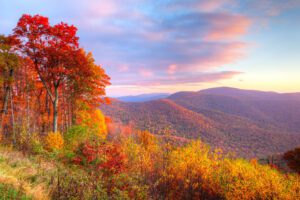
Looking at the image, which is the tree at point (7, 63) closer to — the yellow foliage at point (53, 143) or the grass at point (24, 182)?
the yellow foliage at point (53, 143)

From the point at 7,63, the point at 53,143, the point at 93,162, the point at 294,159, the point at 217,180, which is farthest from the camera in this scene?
the point at 294,159

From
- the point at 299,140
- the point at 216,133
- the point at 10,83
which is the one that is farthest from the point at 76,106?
the point at 299,140

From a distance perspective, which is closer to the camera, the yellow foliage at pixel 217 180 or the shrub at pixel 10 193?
the shrub at pixel 10 193

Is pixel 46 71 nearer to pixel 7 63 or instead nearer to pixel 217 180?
pixel 7 63

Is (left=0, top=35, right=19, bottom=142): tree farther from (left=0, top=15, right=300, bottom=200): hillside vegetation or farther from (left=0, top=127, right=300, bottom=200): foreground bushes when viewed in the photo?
(left=0, top=127, right=300, bottom=200): foreground bushes

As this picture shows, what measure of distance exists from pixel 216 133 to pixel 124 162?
113031 millimetres

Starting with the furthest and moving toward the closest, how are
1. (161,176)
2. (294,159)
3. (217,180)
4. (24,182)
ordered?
1. (294,159)
2. (161,176)
3. (217,180)
4. (24,182)

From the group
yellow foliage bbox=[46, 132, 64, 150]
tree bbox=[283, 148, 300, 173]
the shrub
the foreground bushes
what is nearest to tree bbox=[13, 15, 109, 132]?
yellow foliage bbox=[46, 132, 64, 150]

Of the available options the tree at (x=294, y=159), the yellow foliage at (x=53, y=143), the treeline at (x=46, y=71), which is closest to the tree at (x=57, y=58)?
the treeline at (x=46, y=71)

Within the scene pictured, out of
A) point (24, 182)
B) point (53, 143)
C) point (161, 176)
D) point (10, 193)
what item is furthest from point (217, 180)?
point (53, 143)

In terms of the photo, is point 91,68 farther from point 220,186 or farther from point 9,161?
point 220,186

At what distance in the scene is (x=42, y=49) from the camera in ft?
50.7

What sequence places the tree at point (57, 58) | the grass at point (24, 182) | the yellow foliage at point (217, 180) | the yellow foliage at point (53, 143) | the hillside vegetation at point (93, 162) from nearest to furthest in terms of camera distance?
the grass at point (24, 182) < the hillside vegetation at point (93, 162) < the yellow foliage at point (217, 180) < the yellow foliage at point (53, 143) < the tree at point (57, 58)

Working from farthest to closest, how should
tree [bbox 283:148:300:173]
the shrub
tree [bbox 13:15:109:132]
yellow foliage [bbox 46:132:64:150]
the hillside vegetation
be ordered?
tree [bbox 283:148:300:173] → tree [bbox 13:15:109:132] → yellow foliage [bbox 46:132:64:150] → the hillside vegetation → the shrub
